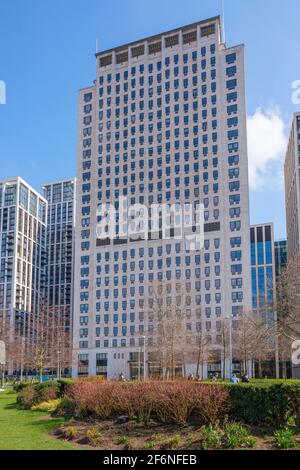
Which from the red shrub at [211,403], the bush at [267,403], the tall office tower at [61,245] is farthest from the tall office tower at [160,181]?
the bush at [267,403]

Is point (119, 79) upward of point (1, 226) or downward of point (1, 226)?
upward

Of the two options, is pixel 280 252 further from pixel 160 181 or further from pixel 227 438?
pixel 227 438

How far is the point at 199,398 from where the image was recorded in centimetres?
1805

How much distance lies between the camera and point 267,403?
17047mm

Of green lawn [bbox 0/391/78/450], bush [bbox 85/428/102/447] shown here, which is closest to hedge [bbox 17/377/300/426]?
green lawn [bbox 0/391/78/450]

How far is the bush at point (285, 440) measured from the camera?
580 inches

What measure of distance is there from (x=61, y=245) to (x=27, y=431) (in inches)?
6231

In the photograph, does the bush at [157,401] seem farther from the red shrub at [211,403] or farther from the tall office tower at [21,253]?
the tall office tower at [21,253]

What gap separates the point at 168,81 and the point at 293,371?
207ft

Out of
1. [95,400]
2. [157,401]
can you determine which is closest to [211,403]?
[157,401]

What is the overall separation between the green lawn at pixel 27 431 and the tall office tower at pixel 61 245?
13784 centimetres
